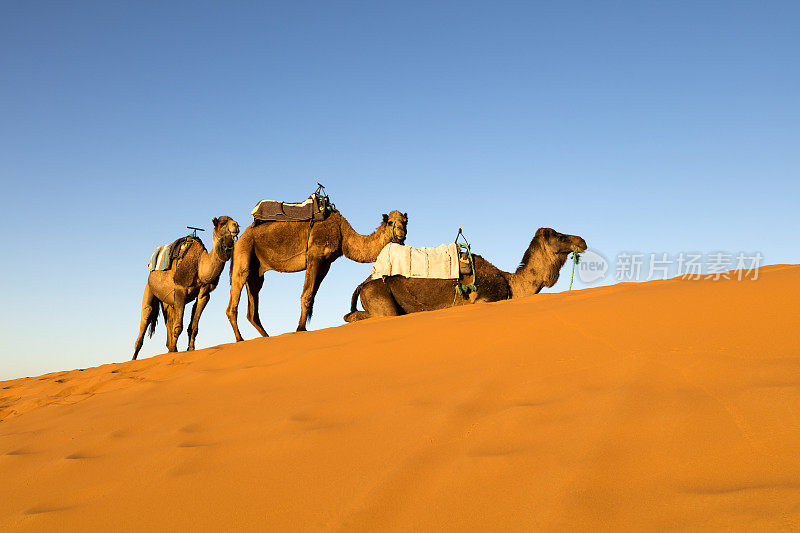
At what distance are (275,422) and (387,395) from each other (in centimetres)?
65

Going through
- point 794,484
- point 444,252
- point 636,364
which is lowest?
point 794,484

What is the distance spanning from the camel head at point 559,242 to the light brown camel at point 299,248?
250 centimetres

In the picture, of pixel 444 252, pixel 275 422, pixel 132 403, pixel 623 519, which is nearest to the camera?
pixel 623 519

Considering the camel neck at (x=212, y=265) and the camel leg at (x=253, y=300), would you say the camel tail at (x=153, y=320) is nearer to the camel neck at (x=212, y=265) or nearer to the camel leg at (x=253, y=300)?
the camel neck at (x=212, y=265)

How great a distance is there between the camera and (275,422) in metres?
3.30

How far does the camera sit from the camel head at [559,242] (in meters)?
10.7

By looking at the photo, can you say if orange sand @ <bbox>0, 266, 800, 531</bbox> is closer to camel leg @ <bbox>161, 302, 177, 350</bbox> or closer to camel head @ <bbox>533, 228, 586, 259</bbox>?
camel head @ <bbox>533, 228, 586, 259</bbox>

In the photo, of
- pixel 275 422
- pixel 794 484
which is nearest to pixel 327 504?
pixel 275 422

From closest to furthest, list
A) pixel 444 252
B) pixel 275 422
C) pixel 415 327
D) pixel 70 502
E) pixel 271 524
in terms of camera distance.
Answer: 1. pixel 271 524
2. pixel 70 502
3. pixel 275 422
4. pixel 415 327
5. pixel 444 252

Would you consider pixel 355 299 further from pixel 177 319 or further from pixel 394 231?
pixel 177 319

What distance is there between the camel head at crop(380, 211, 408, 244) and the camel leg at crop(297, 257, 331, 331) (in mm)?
1263

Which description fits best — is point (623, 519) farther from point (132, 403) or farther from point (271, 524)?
point (132, 403)

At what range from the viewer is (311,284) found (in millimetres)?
10297

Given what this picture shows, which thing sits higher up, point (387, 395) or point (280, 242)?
point (280, 242)
